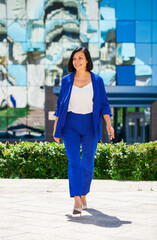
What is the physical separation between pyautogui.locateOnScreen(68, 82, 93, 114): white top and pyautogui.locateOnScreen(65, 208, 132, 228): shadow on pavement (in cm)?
117

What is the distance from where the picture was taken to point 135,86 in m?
35.8

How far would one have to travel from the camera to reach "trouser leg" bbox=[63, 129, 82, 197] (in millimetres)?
6020

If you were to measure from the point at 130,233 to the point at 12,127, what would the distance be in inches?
1251

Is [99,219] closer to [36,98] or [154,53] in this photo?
[36,98]

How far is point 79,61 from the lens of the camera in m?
6.38

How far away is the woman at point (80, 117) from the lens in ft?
20.1

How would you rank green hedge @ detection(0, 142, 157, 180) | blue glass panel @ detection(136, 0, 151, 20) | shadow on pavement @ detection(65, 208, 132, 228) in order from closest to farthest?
shadow on pavement @ detection(65, 208, 132, 228), green hedge @ detection(0, 142, 157, 180), blue glass panel @ detection(136, 0, 151, 20)

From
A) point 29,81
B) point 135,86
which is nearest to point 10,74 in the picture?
point 29,81

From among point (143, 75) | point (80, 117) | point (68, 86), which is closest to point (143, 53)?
point (143, 75)

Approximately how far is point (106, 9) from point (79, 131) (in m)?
31.2

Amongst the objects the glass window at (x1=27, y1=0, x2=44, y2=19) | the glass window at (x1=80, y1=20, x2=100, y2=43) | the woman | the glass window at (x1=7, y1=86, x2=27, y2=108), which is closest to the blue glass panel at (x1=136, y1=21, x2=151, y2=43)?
the glass window at (x1=80, y1=20, x2=100, y2=43)

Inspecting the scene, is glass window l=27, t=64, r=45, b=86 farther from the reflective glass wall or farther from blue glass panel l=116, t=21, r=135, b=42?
blue glass panel l=116, t=21, r=135, b=42

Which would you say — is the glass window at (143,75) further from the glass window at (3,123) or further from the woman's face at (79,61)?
the woman's face at (79,61)

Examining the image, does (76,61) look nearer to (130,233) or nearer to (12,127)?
(130,233)
